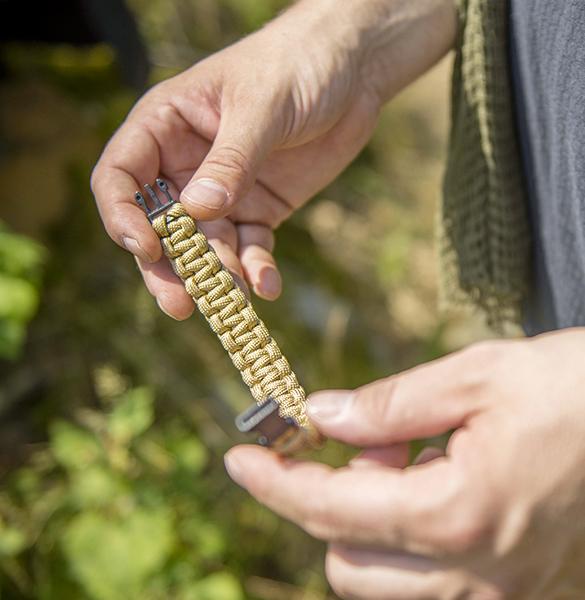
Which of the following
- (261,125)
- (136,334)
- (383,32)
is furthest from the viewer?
(136,334)

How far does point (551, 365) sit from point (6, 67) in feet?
10.6

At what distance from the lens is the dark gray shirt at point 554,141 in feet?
3.32

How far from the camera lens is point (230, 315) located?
111 cm

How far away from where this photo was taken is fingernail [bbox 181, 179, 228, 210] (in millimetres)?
1117

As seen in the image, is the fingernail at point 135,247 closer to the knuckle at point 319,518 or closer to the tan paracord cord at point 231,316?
the tan paracord cord at point 231,316

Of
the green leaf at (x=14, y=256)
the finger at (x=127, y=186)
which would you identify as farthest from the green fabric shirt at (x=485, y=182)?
the green leaf at (x=14, y=256)

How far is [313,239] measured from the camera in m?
3.20

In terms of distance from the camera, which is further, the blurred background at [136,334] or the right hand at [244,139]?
the blurred background at [136,334]

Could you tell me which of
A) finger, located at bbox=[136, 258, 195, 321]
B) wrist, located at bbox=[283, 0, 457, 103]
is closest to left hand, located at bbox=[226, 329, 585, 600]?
finger, located at bbox=[136, 258, 195, 321]

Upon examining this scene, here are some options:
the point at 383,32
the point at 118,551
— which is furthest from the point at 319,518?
the point at 118,551

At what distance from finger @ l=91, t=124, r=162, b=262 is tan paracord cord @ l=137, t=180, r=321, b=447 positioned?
3 centimetres

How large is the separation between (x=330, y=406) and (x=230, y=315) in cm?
23

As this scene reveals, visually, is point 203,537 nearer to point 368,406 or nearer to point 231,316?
point 231,316

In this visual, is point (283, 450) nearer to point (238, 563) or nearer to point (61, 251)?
point (238, 563)
